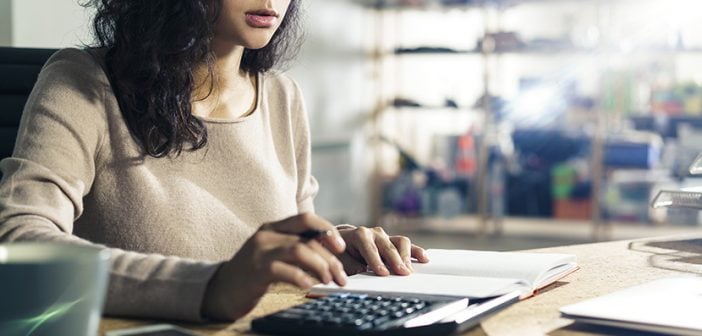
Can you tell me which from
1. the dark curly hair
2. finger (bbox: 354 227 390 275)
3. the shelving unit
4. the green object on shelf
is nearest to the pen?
finger (bbox: 354 227 390 275)

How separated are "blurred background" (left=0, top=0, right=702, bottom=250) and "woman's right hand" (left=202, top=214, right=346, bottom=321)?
4.28 metres

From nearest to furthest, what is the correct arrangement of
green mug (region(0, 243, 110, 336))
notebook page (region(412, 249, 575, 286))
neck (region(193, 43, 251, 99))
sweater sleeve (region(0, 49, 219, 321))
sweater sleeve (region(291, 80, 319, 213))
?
green mug (region(0, 243, 110, 336)) → sweater sleeve (region(0, 49, 219, 321)) → notebook page (region(412, 249, 575, 286)) → neck (region(193, 43, 251, 99)) → sweater sleeve (region(291, 80, 319, 213))

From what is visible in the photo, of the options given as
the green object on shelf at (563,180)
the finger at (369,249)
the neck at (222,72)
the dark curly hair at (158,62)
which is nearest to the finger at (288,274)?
the finger at (369,249)

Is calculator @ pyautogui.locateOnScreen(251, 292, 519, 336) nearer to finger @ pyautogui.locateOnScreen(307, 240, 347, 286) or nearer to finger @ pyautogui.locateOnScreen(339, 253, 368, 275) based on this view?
finger @ pyautogui.locateOnScreen(307, 240, 347, 286)

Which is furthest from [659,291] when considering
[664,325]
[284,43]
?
[284,43]

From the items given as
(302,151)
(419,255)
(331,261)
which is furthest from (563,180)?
(331,261)

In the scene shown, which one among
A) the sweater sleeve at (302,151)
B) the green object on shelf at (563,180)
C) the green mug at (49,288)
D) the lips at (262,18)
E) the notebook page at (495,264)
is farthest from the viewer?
the green object on shelf at (563,180)

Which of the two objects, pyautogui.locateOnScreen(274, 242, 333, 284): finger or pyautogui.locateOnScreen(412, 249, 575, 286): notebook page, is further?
pyautogui.locateOnScreen(412, 249, 575, 286): notebook page

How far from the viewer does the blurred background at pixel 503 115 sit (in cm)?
541

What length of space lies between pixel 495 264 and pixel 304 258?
1.18 ft

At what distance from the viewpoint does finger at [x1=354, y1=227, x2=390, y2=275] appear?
1.10 metres

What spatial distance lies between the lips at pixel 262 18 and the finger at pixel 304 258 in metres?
0.57

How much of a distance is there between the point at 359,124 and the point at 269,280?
5.19 meters

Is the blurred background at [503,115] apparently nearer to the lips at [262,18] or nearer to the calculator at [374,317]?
the lips at [262,18]
